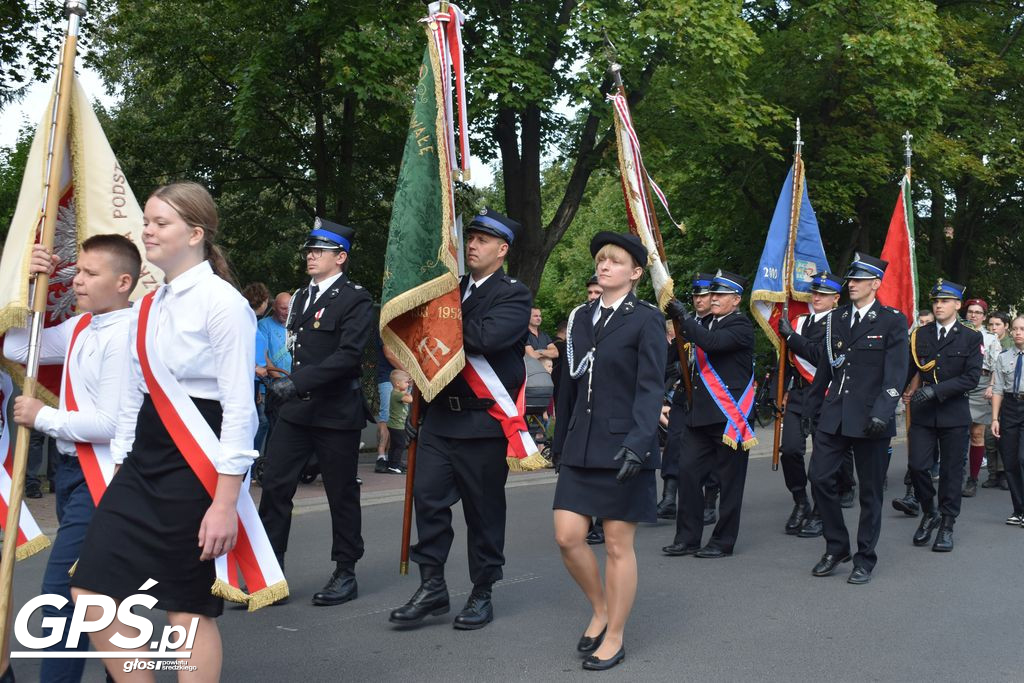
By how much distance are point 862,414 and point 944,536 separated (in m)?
1.77

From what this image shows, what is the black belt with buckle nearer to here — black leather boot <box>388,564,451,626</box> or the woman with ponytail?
black leather boot <box>388,564,451,626</box>

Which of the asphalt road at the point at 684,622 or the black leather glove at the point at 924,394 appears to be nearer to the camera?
the asphalt road at the point at 684,622

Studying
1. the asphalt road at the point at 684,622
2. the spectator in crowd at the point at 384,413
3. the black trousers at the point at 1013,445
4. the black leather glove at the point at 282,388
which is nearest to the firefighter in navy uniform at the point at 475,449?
the asphalt road at the point at 684,622

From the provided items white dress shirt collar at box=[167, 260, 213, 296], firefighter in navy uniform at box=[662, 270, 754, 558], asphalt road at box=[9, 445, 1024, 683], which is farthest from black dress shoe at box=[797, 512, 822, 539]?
white dress shirt collar at box=[167, 260, 213, 296]

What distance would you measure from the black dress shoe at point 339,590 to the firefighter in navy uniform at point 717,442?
2.51m

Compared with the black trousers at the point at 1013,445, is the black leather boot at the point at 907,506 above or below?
below

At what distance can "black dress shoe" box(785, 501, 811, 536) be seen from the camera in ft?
30.7

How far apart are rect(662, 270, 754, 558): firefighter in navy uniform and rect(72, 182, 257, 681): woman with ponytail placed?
504 centimetres

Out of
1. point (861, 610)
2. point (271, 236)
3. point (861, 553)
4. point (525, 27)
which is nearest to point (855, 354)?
point (861, 553)

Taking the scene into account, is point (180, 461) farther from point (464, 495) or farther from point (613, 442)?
point (464, 495)

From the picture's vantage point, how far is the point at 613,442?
5441 millimetres

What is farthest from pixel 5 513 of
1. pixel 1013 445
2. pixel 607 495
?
pixel 1013 445

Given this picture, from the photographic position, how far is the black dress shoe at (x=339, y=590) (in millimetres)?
6574

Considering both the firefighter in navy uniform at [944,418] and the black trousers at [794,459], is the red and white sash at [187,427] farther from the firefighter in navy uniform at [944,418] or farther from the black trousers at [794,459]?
the black trousers at [794,459]
